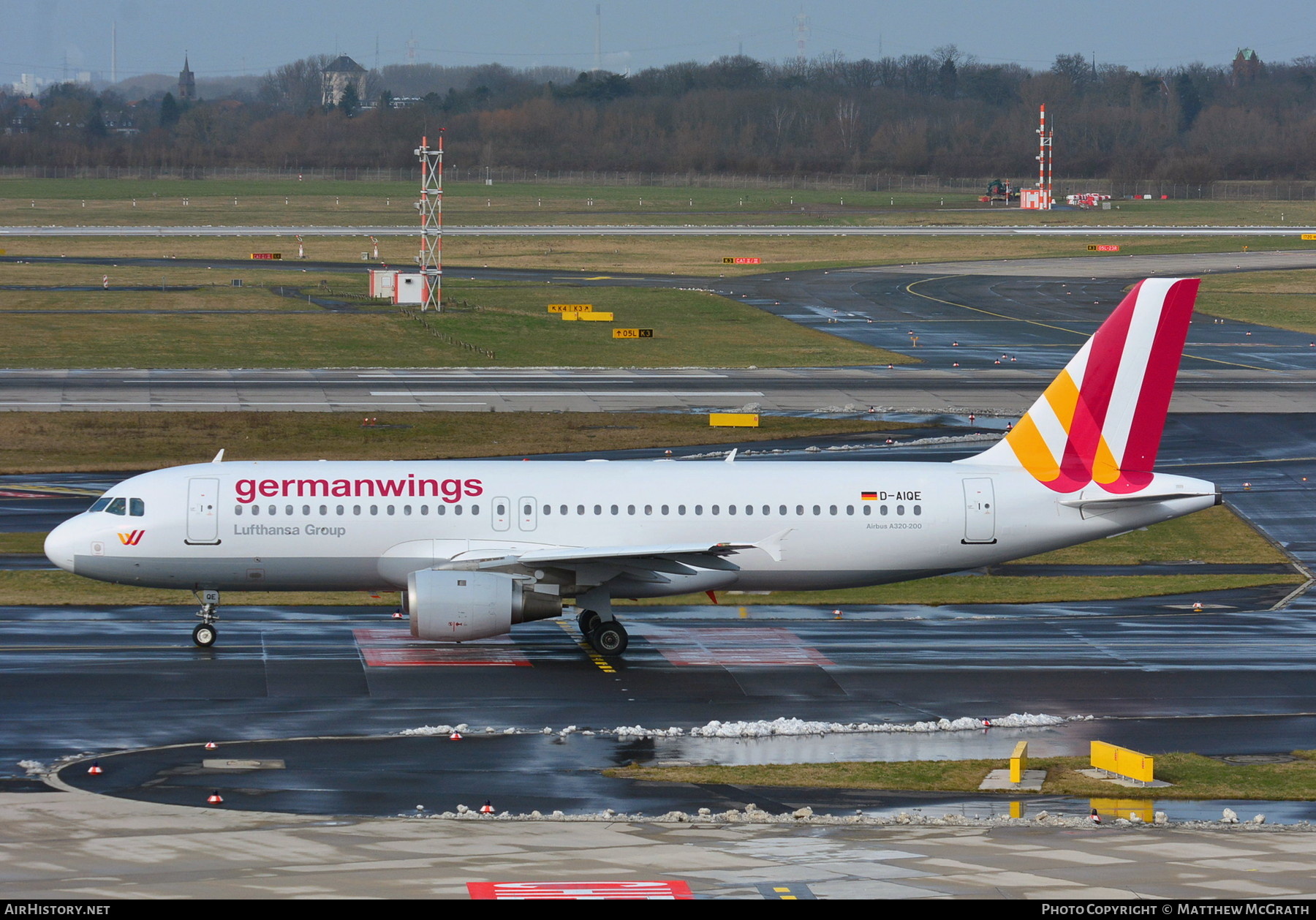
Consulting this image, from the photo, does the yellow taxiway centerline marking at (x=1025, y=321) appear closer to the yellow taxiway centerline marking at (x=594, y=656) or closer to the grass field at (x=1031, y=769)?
the yellow taxiway centerline marking at (x=594, y=656)

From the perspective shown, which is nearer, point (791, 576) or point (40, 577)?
point (791, 576)

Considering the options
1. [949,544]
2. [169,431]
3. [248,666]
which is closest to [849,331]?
[169,431]

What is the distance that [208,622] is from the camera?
113 feet

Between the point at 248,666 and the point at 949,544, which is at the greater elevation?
the point at 949,544

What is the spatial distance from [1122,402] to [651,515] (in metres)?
11.1

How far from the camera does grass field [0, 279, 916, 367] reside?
8069 cm

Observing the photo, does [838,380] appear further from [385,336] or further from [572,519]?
[572,519]

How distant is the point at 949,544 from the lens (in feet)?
116

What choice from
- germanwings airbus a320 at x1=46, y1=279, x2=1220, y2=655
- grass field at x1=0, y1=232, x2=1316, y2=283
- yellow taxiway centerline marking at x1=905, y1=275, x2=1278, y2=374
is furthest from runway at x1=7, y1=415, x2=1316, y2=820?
grass field at x1=0, y1=232, x2=1316, y2=283

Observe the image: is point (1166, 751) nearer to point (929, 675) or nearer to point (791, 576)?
point (929, 675)

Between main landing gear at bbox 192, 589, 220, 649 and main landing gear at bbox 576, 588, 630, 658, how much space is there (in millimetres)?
8019

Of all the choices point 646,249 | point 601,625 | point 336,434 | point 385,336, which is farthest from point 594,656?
point 646,249

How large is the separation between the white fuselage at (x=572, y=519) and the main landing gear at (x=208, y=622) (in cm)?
33
